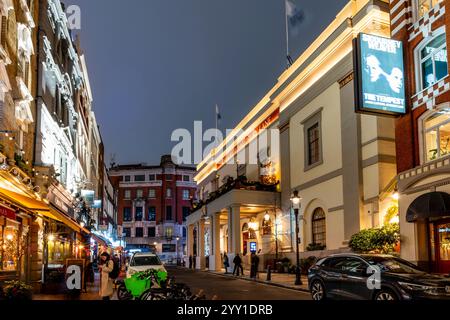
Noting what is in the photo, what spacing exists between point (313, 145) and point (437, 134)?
14369mm

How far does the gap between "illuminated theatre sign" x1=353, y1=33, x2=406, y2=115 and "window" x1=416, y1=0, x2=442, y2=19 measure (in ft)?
4.73

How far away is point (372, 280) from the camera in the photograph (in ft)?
45.9

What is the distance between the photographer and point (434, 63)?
21375mm

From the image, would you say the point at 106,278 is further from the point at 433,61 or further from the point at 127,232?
the point at 127,232

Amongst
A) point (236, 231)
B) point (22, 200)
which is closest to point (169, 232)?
point (236, 231)

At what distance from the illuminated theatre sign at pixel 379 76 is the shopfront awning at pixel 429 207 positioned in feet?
13.7

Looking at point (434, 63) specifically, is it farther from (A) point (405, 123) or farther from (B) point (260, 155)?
(B) point (260, 155)

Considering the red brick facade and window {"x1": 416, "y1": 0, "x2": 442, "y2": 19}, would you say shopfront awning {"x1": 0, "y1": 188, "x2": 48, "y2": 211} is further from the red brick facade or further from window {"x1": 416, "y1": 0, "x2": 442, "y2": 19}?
window {"x1": 416, "y1": 0, "x2": 442, "y2": 19}

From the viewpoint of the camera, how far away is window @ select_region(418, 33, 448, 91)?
68.5 ft

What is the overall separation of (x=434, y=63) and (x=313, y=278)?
10325 millimetres

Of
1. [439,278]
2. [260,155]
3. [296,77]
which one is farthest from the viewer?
[260,155]


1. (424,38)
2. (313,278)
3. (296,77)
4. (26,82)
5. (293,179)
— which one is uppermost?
(296,77)

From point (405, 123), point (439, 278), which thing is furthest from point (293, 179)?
point (439, 278)
